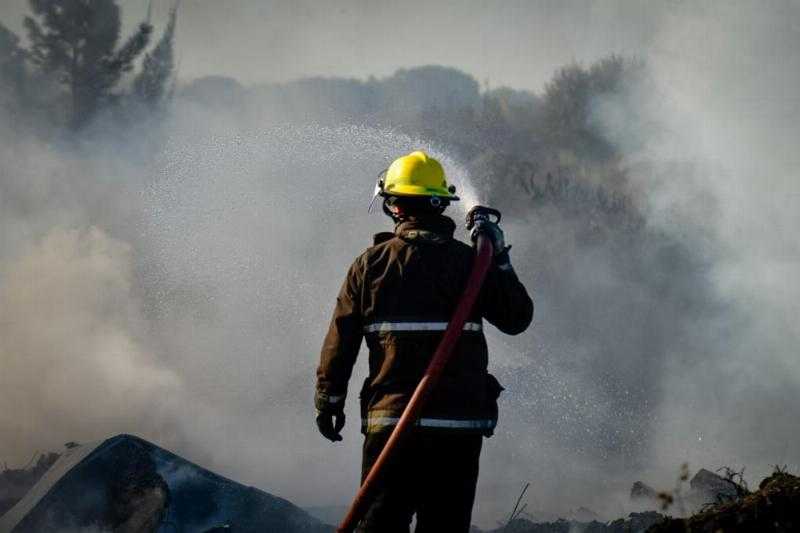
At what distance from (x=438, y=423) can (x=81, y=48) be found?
28621 millimetres

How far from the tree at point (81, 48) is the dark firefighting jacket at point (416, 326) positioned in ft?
85.6

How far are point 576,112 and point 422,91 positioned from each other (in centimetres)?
707

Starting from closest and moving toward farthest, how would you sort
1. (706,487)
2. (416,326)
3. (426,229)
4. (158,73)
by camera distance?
(416,326), (426,229), (706,487), (158,73)

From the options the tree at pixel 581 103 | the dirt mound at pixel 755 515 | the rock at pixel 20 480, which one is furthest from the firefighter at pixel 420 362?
Result: the tree at pixel 581 103

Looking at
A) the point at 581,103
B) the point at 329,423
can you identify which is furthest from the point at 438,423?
the point at 581,103

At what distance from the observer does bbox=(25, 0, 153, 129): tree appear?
2853cm

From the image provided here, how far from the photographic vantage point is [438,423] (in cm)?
363

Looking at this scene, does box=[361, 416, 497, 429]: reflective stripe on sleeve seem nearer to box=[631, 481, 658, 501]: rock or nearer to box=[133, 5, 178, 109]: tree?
box=[631, 481, 658, 501]: rock

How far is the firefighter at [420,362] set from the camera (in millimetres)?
3652

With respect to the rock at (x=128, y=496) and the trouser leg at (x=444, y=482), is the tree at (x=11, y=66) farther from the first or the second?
the trouser leg at (x=444, y=482)

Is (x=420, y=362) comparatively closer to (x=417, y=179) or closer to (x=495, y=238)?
(x=495, y=238)

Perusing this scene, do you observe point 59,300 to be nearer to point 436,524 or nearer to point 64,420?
point 64,420

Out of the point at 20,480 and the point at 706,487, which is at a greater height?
the point at 706,487

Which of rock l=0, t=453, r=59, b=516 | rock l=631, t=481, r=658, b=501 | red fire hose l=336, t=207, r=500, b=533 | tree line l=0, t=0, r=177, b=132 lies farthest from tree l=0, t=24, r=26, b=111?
red fire hose l=336, t=207, r=500, b=533
